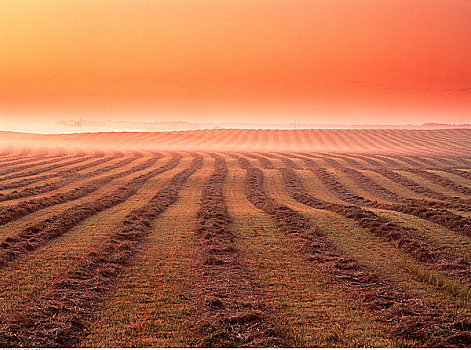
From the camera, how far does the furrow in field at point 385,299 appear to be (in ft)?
22.9

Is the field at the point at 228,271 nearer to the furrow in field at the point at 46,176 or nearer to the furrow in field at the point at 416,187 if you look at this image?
the furrow in field at the point at 416,187

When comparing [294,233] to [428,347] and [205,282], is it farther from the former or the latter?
[428,347]

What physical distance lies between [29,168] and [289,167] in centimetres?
2792


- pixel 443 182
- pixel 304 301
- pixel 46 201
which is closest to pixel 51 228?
pixel 46 201

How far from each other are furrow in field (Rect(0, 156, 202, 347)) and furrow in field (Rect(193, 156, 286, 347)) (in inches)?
89.9

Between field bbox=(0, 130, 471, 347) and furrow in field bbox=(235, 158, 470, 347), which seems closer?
furrow in field bbox=(235, 158, 470, 347)

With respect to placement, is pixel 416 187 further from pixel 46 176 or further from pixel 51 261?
pixel 46 176

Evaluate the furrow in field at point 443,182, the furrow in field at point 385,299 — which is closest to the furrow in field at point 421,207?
the furrow in field at point 443,182

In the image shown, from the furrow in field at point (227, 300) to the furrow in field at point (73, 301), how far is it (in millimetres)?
2282

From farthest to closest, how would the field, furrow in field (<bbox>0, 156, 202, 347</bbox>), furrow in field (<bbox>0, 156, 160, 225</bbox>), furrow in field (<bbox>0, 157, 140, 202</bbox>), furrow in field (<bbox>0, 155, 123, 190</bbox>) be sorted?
1. furrow in field (<bbox>0, 155, 123, 190</bbox>)
2. furrow in field (<bbox>0, 157, 140, 202</bbox>)
3. furrow in field (<bbox>0, 156, 160, 225</bbox>)
4. the field
5. furrow in field (<bbox>0, 156, 202, 347</bbox>)

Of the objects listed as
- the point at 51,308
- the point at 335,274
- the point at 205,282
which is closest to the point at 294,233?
the point at 335,274

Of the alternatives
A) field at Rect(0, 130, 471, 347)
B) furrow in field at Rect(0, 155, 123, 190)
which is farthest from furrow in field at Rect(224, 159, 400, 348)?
furrow in field at Rect(0, 155, 123, 190)

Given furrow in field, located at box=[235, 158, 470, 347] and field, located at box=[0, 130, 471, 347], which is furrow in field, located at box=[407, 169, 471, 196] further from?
furrow in field, located at box=[235, 158, 470, 347]

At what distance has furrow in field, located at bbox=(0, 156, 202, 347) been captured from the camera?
266 inches
